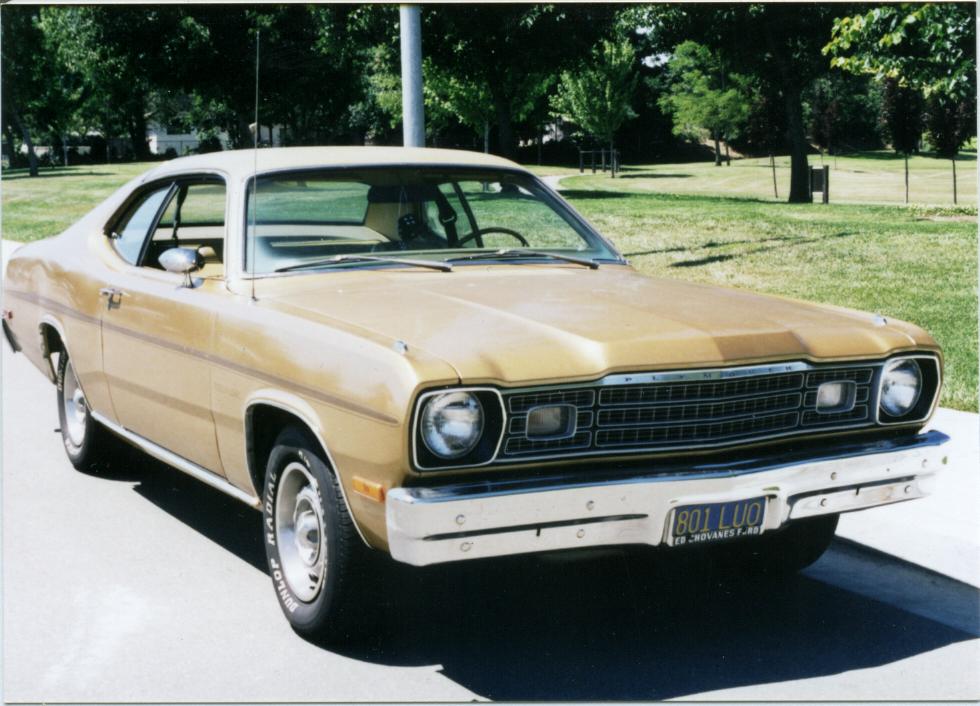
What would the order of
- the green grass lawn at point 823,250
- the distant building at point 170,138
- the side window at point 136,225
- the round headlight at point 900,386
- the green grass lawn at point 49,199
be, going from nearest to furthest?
the round headlight at point 900,386 → the side window at point 136,225 → the green grass lawn at point 823,250 → the green grass lawn at point 49,199 → the distant building at point 170,138

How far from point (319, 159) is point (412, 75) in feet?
16.1

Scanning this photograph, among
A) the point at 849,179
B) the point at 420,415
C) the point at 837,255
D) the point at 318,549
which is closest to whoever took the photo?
the point at 420,415

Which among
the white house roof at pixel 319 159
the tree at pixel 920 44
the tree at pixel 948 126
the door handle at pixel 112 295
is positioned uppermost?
the tree at pixel 920 44

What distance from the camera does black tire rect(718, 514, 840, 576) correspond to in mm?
5059

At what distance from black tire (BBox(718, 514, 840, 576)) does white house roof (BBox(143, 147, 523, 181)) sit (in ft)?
6.72

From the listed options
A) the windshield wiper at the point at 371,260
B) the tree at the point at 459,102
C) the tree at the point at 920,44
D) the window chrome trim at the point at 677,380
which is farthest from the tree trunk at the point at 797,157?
the window chrome trim at the point at 677,380

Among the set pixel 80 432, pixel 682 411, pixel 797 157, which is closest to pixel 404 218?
pixel 682 411

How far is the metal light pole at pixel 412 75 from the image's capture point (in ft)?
33.0

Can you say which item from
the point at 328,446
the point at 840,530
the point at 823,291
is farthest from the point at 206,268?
the point at 823,291

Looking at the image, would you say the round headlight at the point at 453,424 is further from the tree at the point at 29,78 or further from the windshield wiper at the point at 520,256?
the tree at the point at 29,78

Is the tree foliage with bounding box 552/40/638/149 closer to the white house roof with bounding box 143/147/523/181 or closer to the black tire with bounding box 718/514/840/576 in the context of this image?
the white house roof with bounding box 143/147/523/181

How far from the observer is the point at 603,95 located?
50062 mm

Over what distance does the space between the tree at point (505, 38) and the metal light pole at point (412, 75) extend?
17.1 m

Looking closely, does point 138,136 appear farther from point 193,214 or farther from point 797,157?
point 193,214
